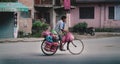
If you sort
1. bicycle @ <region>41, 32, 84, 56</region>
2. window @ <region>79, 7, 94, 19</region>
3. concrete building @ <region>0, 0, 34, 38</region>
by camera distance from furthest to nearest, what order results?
1. window @ <region>79, 7, 94, 19</region>
2. concrete building @ <region>0, 0, 34, 38</region>
3. bicycle @ <region>41, 32, 84, 56</region>

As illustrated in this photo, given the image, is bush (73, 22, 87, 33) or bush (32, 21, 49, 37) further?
bush (73, 22, 87, 33)

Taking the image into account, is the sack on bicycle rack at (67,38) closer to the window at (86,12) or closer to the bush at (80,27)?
the bush at (80,27)

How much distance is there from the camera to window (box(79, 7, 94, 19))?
5616cm

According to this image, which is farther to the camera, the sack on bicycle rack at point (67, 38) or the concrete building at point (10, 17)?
the concrete building at point (10, 17)

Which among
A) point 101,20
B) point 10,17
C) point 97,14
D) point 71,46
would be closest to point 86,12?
point 97,14

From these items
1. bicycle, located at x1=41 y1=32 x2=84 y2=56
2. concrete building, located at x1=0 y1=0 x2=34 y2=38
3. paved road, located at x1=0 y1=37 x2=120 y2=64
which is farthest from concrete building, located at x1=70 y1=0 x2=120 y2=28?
bicycle, located at x1=41 y1=32 x2=84 y2=56

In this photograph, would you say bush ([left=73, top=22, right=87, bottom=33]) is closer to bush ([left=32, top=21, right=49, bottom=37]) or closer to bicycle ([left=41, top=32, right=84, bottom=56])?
bush ([left=32, top=21, right=49, bottom=37])

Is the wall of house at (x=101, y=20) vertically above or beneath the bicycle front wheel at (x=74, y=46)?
above

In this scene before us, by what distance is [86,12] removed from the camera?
56094mm

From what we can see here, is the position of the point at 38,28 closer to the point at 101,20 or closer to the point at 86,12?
the point at 86,12

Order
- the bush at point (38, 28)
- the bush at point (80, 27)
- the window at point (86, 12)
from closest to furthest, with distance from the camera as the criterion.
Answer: the bush at point (38, 28) → the bush at point (80, 27) → the window at point (86, 12)

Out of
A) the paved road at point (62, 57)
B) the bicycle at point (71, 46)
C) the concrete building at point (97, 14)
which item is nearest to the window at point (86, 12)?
the concrete building at point (97, 14)

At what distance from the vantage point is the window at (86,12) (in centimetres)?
5616

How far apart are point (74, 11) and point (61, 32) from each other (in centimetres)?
3400
